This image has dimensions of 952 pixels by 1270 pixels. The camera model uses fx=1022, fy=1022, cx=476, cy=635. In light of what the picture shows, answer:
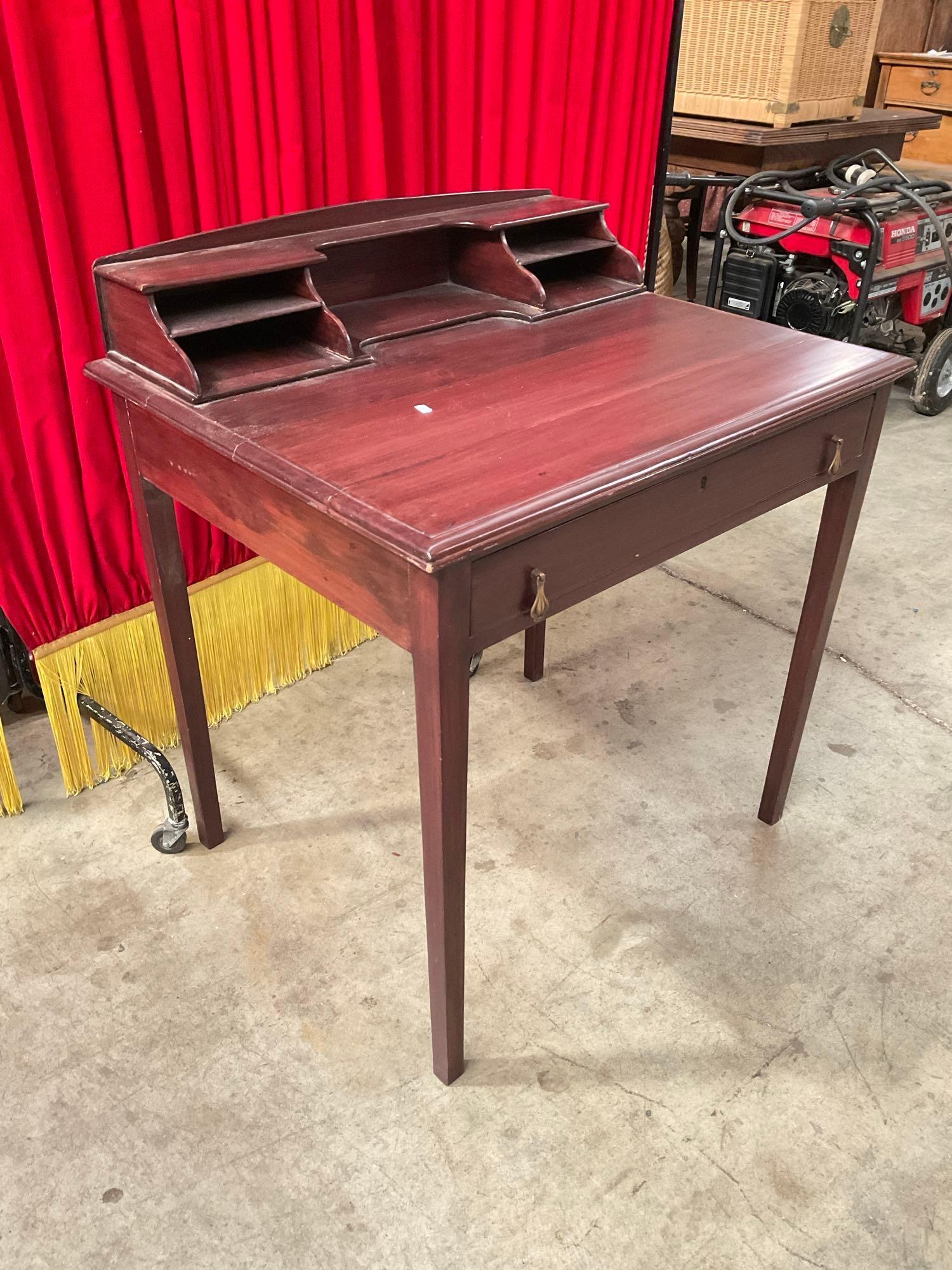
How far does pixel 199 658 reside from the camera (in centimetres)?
192

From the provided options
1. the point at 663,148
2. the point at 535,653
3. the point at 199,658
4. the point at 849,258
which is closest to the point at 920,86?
the point at 849,258

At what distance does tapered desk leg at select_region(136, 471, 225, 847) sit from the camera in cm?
142

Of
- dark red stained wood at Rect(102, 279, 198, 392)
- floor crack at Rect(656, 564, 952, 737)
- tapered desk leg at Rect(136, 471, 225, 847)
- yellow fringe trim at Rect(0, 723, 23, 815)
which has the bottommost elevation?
floor crack at Rect(656, 564, 952, 737)

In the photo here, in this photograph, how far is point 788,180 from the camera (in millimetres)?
3344

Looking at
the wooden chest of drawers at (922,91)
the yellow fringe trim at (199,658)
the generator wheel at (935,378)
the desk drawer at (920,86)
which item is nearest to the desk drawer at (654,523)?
the yellow fringe trim at (199,658)

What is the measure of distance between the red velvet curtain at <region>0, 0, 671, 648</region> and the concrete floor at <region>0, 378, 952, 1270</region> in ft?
1.54

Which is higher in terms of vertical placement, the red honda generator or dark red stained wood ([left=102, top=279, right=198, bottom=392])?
dark red stained wood ([left=102, top=279, right=198, bottom=392])

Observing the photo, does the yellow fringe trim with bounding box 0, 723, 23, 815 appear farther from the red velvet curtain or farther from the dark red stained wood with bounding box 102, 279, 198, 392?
the dark red stained wood with bounding box 102, 279, 198, 392

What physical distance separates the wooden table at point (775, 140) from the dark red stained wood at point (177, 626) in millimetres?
2533

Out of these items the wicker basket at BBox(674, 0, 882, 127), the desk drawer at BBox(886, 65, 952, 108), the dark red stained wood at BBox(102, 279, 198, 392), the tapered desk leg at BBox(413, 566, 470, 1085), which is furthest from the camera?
the desk drawer at BBox(886, 65, 952, 108)

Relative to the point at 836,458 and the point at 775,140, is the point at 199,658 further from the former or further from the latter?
the point at 775,140

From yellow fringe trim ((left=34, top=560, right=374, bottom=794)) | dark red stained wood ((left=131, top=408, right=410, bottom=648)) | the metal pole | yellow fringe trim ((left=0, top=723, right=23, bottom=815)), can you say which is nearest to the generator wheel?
the metal pole

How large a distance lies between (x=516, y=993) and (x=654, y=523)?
74 cm

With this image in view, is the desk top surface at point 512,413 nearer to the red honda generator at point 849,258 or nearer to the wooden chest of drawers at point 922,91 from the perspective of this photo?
the red honda generator at point 849,258
